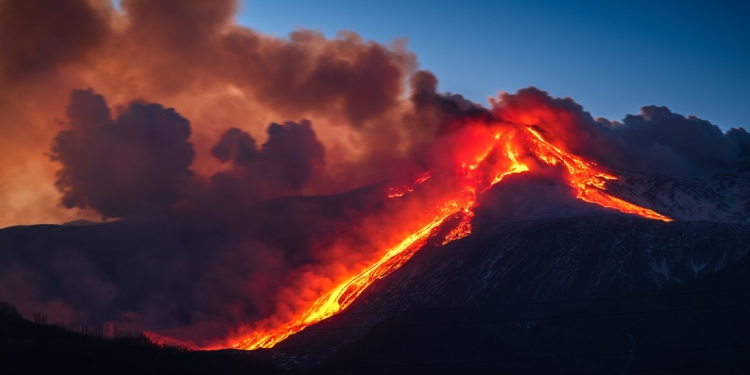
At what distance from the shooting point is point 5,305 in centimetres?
9106

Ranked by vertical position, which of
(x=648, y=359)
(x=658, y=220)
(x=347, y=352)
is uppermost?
(x=658, y=220)

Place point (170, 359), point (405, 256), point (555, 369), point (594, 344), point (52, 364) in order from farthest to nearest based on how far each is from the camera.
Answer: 1. point (405, 256)
2. point (594, 344)
3. point (555, 369)
4. point (170, 359)
5. point (52, 364)

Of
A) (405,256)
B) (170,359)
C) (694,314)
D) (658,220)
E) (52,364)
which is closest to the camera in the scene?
(52,364)

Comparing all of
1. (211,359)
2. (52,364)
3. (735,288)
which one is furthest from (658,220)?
(52,364)

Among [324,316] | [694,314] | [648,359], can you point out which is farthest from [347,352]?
[694,314]

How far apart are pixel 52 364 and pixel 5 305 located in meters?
26.0

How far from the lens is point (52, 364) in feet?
→ 227

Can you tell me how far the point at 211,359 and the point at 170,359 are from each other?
418cm

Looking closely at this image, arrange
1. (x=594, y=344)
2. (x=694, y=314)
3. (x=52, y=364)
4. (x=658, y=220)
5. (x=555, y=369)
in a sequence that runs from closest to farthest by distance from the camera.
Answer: (x=52, y=364), (x=555, y=369), (x=594, y=344), (x=694, y=314), (x=658, y=220)

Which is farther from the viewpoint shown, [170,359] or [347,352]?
[347,352]

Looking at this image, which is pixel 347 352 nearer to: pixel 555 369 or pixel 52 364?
pixel 555 369

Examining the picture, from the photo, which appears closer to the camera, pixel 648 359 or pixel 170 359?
pixel 170 359

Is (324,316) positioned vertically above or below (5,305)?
below

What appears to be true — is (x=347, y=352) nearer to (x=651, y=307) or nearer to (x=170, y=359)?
(x=170, y=359)
